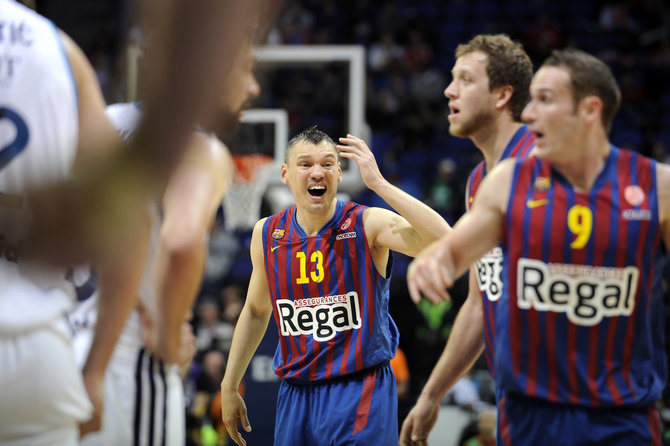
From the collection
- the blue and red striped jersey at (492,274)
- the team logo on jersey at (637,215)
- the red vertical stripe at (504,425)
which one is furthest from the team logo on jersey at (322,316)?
the team logo on jersey at (637,215)

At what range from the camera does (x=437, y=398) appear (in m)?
3.86

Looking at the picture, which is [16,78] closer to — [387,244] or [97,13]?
[387,244]

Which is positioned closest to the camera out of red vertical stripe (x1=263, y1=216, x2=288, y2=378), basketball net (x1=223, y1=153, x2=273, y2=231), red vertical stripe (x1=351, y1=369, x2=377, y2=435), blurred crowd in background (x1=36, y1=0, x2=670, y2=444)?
red vertical stripe (x1=351, y1=369, x2=377, y2=435)

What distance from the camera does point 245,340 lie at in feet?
15.3

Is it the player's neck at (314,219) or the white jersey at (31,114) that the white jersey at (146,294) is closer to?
the white jersey at (31,114)

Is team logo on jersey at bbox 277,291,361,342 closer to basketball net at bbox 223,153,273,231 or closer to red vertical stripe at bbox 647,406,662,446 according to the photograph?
red vertical stripe at bbox 647,406,662,446

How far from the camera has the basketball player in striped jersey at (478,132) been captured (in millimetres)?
3863

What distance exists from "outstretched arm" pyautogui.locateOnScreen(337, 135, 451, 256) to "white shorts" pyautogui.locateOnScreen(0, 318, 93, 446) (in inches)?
92.1

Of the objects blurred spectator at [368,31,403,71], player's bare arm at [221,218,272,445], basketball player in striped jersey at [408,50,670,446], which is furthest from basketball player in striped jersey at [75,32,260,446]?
blurred spectator at [368,31,403,71]

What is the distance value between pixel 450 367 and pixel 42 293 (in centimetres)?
240

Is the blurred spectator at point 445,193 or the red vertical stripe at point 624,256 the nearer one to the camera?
the red vertical stripe at point 624,256

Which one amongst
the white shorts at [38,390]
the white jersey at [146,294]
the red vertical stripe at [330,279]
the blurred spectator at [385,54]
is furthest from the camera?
the blurred spectator at [385,54]

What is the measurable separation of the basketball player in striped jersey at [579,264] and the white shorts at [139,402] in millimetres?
1215

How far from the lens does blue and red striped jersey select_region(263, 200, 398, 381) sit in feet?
14.4
